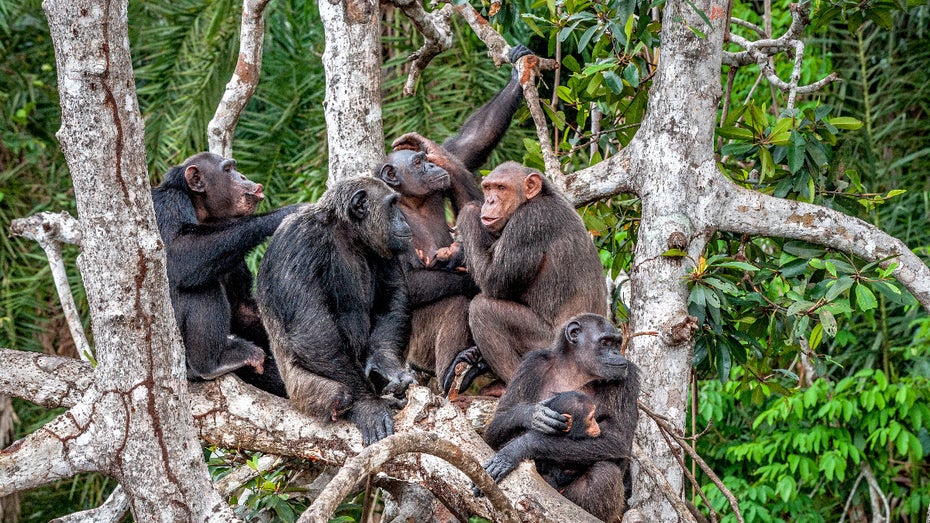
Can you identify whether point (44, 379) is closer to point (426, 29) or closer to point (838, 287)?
point (426, 29)

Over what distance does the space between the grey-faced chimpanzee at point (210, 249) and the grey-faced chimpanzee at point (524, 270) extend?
48.1 inches

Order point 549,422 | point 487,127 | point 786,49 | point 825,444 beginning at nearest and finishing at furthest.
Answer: point 549,422 → point 786,49 → point 487,127 → point 825,444

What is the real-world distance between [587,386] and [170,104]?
25.5 feet

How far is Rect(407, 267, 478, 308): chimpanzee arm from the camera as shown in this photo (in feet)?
22.0

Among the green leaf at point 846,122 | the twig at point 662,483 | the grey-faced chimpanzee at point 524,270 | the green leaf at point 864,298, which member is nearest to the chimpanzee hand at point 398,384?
the grey-faced chimpanzee at point 524,270

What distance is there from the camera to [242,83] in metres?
6.91

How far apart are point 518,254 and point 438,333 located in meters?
0.83

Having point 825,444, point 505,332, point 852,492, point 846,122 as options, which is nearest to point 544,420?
point 505,332

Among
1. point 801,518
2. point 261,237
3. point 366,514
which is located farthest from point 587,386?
point 801,518

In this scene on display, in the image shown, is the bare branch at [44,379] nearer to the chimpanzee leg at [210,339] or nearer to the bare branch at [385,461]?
the chimpanzee leg at [210,339]

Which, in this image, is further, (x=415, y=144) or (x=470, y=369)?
(x=415, y=144)

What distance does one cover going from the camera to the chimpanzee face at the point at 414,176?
689 cm

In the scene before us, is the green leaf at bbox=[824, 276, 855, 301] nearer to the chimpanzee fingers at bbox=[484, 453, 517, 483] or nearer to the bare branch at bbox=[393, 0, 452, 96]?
the chimpanzee fingers at bbox=[484, 453, 517, 483]

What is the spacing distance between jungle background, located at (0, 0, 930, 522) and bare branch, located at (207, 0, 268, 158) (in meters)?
1.67
